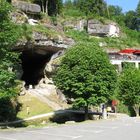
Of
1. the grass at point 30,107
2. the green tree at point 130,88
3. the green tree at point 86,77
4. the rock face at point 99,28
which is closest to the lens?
the green tree at point 86,77

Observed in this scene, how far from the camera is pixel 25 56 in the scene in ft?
220

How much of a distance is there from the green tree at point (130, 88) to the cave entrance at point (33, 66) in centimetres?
1474

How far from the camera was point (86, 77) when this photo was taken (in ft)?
140

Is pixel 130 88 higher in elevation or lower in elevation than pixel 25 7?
lower

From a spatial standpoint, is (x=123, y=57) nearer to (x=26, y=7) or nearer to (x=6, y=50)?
(x=26, y=7)

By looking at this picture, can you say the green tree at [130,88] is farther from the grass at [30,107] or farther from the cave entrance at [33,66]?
the cave entrance at [33,66]

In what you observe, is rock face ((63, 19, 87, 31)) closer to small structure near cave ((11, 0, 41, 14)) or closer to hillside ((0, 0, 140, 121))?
hillside ((0, 0, 140, 121))

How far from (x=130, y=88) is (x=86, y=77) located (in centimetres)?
1233

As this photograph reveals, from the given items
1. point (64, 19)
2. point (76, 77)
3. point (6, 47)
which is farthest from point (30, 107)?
point (64, 19)

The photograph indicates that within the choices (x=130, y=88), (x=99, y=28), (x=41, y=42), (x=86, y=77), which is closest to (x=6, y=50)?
(x=86, y=77)

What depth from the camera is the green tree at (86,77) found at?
42.0 meters

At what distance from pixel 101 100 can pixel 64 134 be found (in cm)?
2073

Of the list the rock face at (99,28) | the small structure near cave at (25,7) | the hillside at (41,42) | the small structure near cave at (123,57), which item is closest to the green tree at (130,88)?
the hillside at (41,42)

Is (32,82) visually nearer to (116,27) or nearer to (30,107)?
(30,107)
